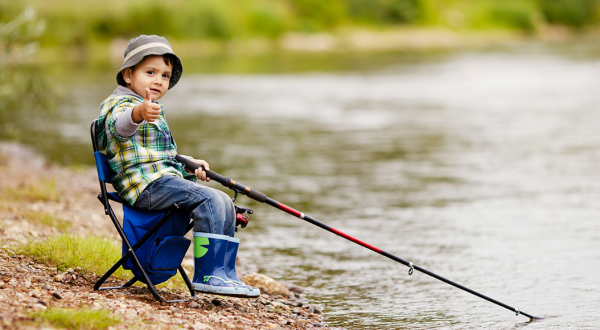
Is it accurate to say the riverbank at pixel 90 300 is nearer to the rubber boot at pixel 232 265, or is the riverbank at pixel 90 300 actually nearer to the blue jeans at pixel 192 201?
the rubber boot at pixel 232 265

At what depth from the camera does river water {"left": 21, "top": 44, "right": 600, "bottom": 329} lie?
6.75 meters

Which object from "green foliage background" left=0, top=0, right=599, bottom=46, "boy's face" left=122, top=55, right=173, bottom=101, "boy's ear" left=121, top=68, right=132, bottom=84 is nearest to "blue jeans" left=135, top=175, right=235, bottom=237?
"boy's face" left=122, top=55, right=173, bottom=101

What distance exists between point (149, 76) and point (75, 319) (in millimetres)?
1672

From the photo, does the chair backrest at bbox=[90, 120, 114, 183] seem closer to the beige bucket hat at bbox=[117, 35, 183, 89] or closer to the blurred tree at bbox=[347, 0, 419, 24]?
the beige bucket hat at bbox=[117, 35, 183, 89]

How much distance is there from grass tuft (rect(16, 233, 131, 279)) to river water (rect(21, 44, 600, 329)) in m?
1.80

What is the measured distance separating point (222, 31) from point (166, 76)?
71.7 m

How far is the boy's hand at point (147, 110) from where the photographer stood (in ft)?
15.0

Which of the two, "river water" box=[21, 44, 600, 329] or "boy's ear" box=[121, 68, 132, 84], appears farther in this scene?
"river water" box=[21, 44, 600, 329]


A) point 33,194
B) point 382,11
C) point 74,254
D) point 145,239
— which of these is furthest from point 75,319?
point 382,11

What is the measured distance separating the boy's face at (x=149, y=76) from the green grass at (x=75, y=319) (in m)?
1.47

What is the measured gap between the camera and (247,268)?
7641 mm

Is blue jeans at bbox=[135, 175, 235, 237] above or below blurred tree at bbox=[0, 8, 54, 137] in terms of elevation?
below

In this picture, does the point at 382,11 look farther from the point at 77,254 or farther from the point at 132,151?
the point at 132,151

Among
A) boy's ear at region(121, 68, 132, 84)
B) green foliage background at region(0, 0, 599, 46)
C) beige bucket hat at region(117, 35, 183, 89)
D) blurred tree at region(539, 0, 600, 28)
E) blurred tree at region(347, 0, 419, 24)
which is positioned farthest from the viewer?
blurred tree at region(539, 0, 600, 28)
